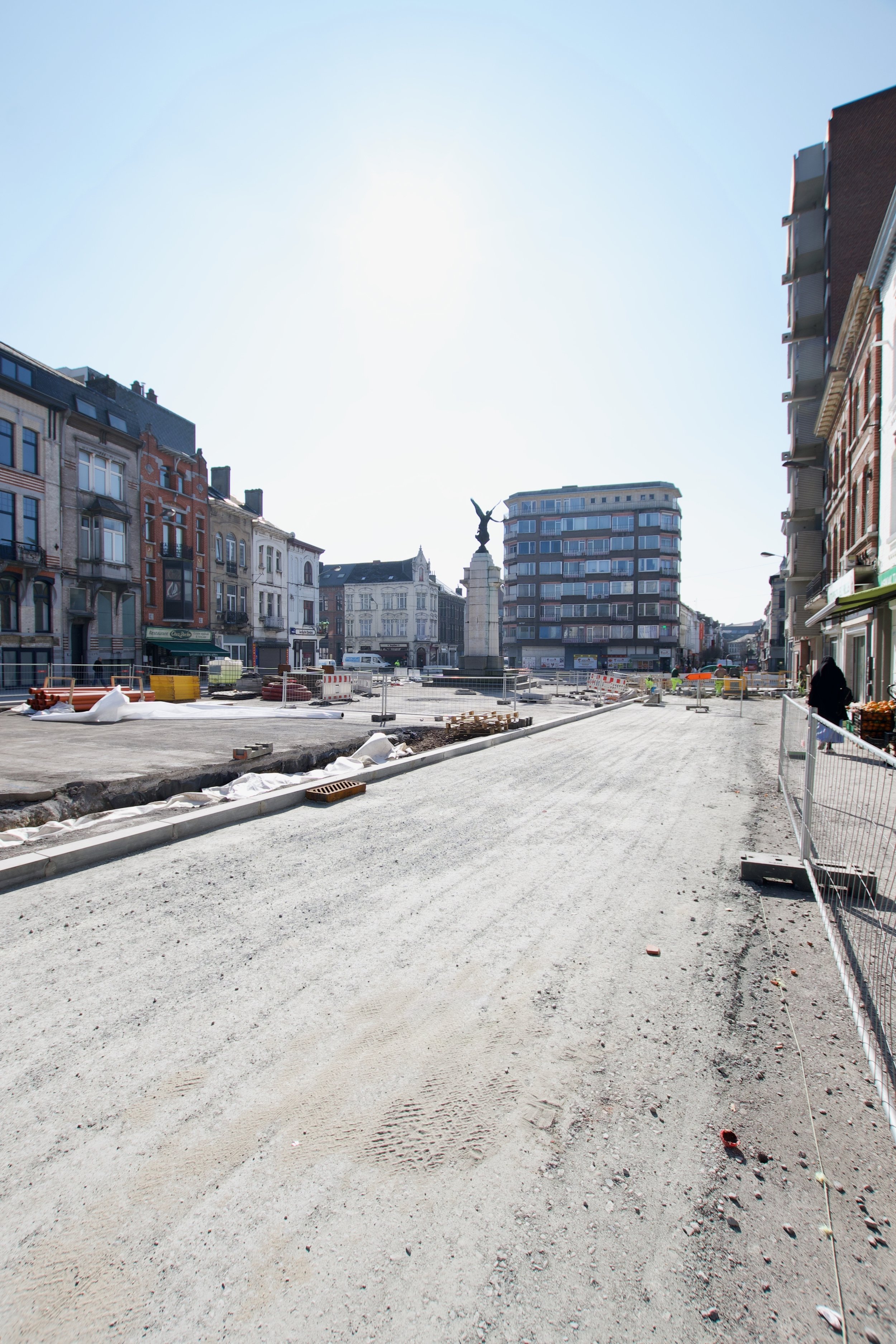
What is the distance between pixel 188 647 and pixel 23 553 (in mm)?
11377

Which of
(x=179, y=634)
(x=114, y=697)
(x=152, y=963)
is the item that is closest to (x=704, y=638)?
(x=179, y=634)

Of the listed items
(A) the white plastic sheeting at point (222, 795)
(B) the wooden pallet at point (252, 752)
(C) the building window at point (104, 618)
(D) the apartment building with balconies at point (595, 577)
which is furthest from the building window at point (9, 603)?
(D) the apartment building with balconies at point (595, 577)

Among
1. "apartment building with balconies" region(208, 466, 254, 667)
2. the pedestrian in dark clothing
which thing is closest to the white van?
"apartment building with balconies" region(208, 466, 254, 667)

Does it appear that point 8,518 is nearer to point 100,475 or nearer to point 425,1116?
point 100,475

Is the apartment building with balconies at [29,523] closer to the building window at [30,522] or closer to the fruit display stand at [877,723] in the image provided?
the building window at [30,522]

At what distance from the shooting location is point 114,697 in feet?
55.2

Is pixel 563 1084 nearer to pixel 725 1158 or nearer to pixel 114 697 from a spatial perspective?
pixel 725 1158

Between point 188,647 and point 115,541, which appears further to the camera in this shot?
point 188,647

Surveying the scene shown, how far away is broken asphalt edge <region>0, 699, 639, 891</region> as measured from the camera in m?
5.22

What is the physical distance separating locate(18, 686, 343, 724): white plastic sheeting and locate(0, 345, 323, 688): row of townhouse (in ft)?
28.3

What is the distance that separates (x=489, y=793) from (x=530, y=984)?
16.4 ft

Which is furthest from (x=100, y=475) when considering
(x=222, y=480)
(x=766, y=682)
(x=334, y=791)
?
(x=766, y=682)

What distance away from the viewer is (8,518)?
28547 mm

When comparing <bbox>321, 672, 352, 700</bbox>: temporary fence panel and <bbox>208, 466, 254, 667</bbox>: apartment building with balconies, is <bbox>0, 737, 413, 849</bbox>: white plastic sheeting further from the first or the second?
<bbox>208, 466, 254, 667</bbox>: apartment building with balconies
